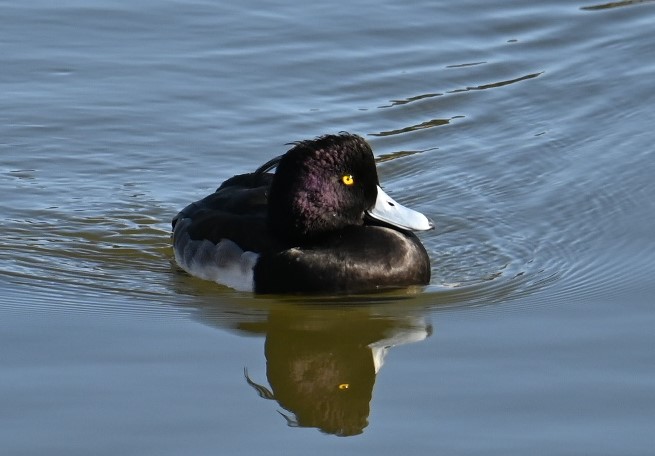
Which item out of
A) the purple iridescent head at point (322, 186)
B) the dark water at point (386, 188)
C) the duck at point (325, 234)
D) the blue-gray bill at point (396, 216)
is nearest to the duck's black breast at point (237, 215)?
the duck at point (325, 234)

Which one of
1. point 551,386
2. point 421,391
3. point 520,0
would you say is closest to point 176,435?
point 421,391

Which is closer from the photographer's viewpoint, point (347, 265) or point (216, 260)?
point (347, 265)

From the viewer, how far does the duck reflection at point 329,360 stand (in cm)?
620

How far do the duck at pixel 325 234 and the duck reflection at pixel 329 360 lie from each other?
281 mm

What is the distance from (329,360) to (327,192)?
125 cm

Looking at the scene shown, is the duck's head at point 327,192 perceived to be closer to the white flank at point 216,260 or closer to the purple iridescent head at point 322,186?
the purple iridescent head at point 322,186

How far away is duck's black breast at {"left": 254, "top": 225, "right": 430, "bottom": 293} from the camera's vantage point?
308 inches

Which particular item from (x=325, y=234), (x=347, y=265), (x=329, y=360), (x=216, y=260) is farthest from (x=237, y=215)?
(x=329, y=360)

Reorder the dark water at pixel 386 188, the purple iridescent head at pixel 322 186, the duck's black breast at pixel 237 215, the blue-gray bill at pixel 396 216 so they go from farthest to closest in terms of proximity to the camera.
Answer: the duck's black breast at pixel 237 215 → the blue-gray bill at pixel 396 216 → the purple iridescent head at pixel 322 186 → the dark water at pixel 386 188

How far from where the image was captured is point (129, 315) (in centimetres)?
746

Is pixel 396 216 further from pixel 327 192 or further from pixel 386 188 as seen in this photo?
pixel 386 188

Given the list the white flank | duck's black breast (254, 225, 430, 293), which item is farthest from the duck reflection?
the white flank

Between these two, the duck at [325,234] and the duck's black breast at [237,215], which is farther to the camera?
the duck's black breast at [237,215]

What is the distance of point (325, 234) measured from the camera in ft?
26.3
